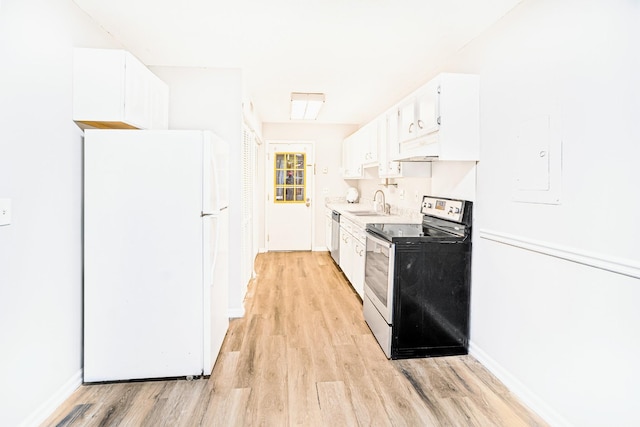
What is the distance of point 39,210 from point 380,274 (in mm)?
2262

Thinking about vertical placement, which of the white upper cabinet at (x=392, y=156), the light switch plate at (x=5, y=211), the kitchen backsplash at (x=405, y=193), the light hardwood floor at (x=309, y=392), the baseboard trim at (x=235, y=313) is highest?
the white upper cabinet at (x=392, y=156)

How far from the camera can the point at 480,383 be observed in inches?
92.7

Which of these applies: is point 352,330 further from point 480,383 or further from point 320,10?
point 320,10

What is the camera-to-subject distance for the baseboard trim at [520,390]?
6.33 ft

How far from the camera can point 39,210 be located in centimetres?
193

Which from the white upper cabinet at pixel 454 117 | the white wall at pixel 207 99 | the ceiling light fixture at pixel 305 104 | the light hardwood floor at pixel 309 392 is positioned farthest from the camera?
the ceiling light fixture at pixel 305 104

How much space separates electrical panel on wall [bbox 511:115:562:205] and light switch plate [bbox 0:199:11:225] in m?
2.65

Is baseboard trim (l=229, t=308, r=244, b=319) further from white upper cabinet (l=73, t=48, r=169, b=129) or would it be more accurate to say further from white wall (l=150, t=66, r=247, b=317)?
white upper cabinet (l=73, t=48, r=169, b=129)

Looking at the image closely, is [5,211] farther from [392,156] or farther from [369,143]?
[369,143]

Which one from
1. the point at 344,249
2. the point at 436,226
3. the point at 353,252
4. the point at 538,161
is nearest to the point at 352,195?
the point at 344,249

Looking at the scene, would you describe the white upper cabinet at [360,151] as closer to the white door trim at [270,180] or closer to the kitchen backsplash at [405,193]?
the kitchen backsplash at [405,193]

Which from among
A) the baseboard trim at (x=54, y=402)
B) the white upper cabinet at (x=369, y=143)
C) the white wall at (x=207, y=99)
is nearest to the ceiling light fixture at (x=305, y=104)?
the white upper cabinet at (x=369, y=143)

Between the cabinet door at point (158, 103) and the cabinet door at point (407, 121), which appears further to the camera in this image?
the cabinet door at point (407, 121)

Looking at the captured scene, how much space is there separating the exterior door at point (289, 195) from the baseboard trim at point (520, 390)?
172 inches
